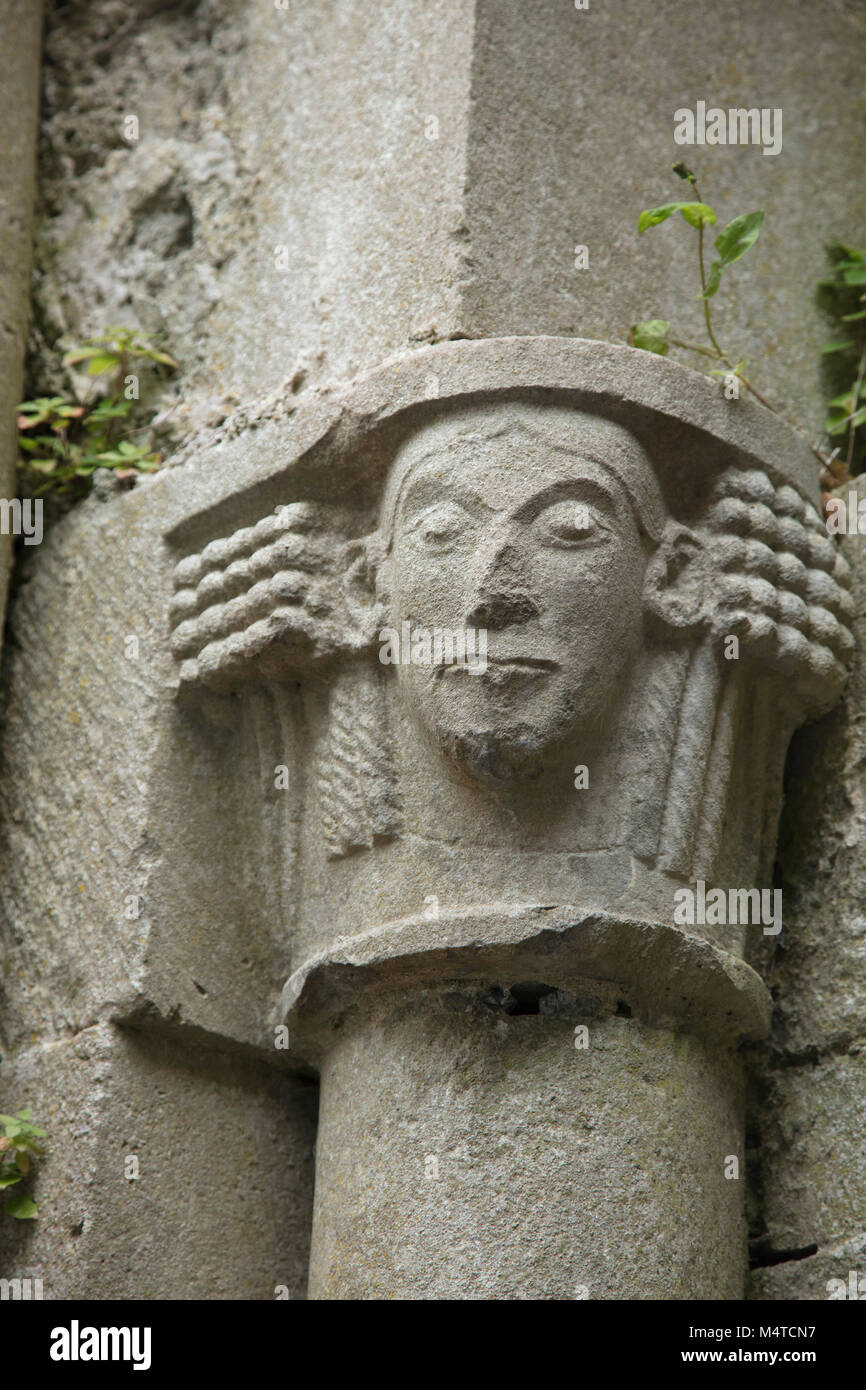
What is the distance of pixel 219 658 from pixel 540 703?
0.68m

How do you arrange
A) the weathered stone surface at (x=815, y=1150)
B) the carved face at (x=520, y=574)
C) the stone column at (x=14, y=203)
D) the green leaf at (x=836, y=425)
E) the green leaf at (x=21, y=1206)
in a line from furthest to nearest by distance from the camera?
the stone column at (x=14, y=203), the green leaf at (x=836, y=425), the green leaf at (x=21, y=1206), the weathered stone surface at (x=815, y=1150), the carved face at (x=520, y=574)

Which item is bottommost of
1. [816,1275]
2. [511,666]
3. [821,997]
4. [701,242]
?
[816,1275]

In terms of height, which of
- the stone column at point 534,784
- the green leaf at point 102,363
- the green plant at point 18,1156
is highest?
the green leaf at point 102,363

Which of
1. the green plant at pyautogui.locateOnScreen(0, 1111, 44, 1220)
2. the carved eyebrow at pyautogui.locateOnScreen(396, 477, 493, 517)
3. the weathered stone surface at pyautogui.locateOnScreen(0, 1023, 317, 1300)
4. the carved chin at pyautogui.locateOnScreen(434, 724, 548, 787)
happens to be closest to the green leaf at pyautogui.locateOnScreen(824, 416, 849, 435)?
the carved eyebrow at pyautogui.locateOnScreen(396, 477, 493, 517)

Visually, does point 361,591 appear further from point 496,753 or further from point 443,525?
point 496,753

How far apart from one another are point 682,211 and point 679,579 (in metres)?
0.66

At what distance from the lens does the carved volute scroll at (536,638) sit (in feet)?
9.27

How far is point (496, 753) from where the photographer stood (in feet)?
9.20

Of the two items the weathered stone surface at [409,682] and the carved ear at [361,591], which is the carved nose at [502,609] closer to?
the weathered stone surface at [409,682]

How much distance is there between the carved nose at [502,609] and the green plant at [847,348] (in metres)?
1.00

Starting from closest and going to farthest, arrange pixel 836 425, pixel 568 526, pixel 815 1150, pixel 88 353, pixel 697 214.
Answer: pixel 568 526 < pixel 815 1150 < pixel 697 214 < pixel 836 425 < pixel 88 353

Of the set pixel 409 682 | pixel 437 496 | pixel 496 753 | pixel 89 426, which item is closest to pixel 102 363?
pixel 89 426

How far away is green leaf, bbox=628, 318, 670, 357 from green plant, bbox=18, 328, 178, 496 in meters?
1.07

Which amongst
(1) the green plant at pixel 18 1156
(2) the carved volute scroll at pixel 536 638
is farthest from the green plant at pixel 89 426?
(1) the green plant at pixel 18 1156
